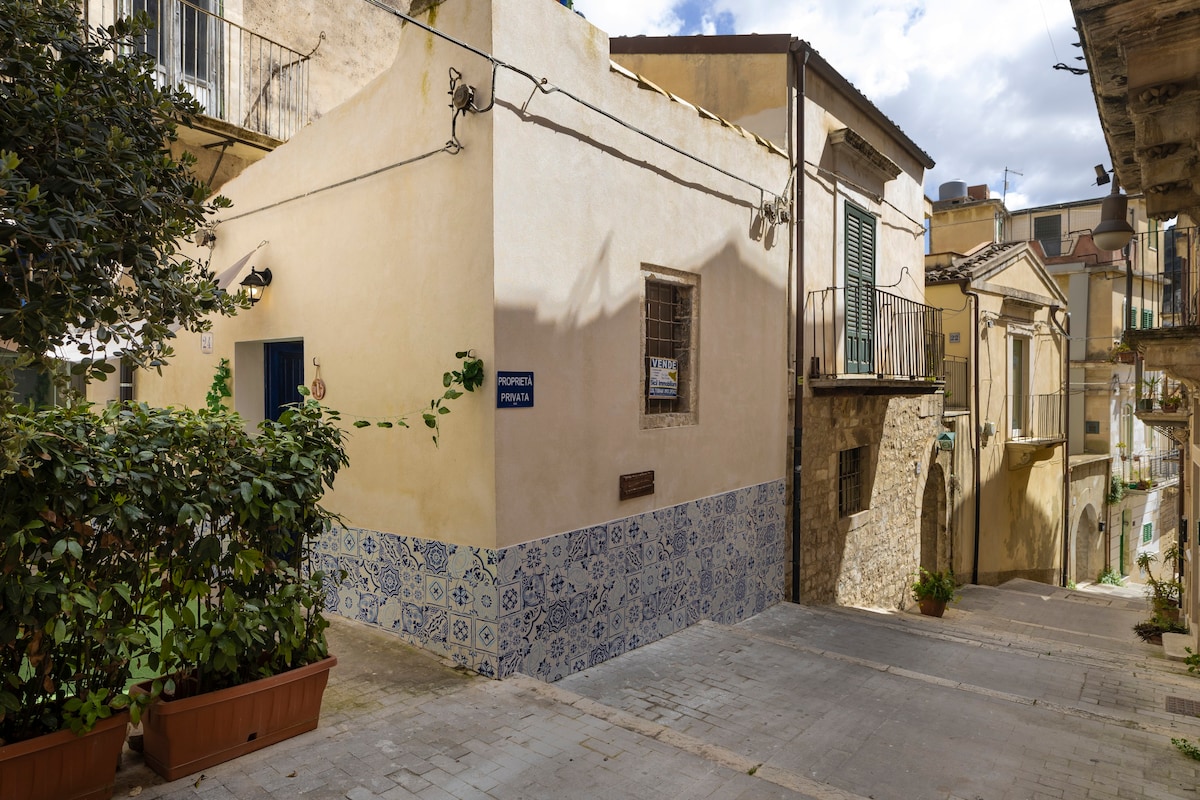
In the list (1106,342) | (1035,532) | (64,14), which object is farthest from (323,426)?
(1106,342)

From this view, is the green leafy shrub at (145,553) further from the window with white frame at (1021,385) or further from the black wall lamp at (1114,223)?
the window with white frame at (1021,385)

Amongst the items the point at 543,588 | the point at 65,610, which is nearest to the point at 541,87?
Result: the point at 543,588

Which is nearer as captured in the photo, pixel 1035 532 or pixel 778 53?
pixel 778 53

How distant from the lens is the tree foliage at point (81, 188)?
9.29 ft

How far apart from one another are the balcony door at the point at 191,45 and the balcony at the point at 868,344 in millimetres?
8269

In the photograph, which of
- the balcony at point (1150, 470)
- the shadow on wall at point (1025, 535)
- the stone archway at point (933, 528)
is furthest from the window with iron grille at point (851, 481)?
the balcony at point (1150, 470)

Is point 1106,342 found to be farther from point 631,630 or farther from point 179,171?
point 179,171

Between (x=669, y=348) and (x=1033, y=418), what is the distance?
573 inches

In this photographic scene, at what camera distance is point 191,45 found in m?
9.88

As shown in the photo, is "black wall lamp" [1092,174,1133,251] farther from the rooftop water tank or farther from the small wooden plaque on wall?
the rooftop water tank

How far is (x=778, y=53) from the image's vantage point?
900 centimetres

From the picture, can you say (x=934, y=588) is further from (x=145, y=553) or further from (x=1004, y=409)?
(x=145, y=553)

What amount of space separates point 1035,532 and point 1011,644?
38.3 ft

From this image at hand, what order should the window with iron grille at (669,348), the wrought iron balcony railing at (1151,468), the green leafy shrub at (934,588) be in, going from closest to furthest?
Answer: the window with iron grille at (669,348), the green leafy shrub at (934,588), the wrought iron balcony railing at (1151,468)
